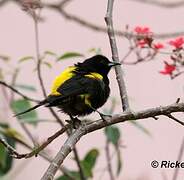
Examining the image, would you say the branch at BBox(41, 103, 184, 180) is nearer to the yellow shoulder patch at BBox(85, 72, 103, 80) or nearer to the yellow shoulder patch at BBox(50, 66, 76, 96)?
the yellow shoulder patch at BBox(50, 66, 76, 96)

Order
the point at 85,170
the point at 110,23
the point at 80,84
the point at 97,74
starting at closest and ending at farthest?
the point at 110,23, the point at 80,84, the point at 97,74, the point at 85,170

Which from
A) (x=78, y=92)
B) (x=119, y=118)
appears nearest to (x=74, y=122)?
(x=78, y=92)

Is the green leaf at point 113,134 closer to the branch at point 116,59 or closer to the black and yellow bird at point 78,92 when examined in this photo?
the black and yellow bird at point 78,92

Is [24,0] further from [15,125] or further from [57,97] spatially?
[15,125]

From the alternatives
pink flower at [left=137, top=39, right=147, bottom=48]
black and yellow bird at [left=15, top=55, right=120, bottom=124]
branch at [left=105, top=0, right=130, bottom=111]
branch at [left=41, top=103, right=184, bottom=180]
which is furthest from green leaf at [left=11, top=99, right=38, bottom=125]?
branch at [left=41, top=103, right=184, bottom=180]

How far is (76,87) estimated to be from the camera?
2.85 metres

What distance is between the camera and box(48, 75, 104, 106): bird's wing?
9.00ft


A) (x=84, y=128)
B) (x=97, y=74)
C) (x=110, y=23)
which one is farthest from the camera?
(x=97, y=74)

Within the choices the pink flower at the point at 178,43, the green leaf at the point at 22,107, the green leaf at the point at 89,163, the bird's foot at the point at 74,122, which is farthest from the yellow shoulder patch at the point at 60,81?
the green leaf at the point at 89,163

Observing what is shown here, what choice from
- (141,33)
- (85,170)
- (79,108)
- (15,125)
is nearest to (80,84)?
(79,108)

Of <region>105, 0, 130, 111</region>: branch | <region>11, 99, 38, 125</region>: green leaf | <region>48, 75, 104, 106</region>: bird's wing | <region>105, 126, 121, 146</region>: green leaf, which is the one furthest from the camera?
<region>105, 126, 121, 146</region>: green leaf

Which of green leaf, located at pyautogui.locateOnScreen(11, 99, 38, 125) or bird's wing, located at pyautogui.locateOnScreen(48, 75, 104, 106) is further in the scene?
green leaf, located at pyautogui.locateOnScreen(11, 99, 38, 125)

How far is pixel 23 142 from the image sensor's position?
10.7ft

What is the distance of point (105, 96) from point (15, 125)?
6.98 feet
